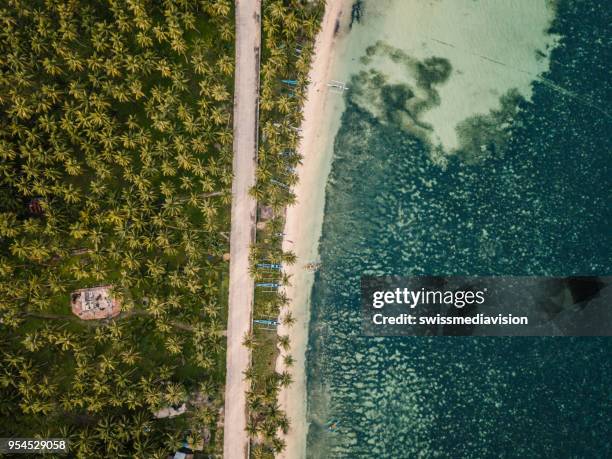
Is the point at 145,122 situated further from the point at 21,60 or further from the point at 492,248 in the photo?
the point at 492,248

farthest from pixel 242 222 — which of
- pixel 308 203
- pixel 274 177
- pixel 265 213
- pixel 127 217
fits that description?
pixel 127 217

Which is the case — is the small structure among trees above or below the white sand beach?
below

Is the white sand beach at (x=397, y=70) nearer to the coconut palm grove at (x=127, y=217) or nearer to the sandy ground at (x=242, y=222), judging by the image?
the coconut palm grove at (x=127, y=217)

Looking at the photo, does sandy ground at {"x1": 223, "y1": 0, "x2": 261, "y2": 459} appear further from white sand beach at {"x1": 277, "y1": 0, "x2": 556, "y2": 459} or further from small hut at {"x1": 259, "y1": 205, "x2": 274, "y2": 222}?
white sand beach at {"x1": 277, "y1": 0, "x2": 556, "y2": 459}

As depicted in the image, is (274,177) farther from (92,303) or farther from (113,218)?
(92,303)

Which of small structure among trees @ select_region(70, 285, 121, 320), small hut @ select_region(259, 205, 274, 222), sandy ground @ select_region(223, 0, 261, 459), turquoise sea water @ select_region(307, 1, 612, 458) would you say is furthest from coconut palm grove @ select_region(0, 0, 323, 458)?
turquoise sea water @ select_region(307, 1, 612, 458)

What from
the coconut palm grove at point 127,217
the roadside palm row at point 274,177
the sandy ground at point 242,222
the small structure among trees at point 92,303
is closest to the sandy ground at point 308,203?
the roadside palm row at point 274,177

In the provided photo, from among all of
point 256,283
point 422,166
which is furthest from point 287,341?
point 422,166
